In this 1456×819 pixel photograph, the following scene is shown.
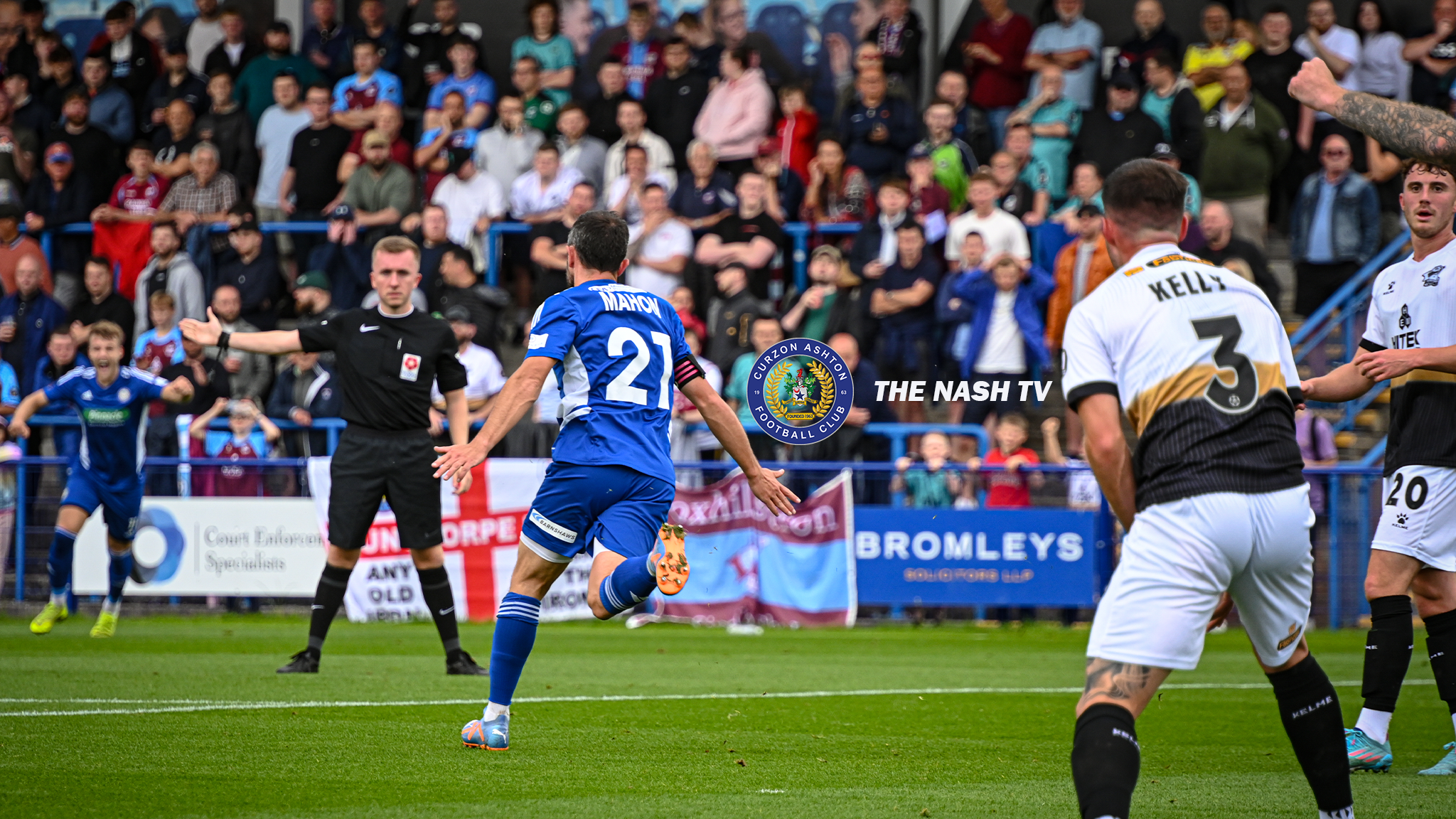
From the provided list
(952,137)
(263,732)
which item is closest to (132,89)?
(952,137)

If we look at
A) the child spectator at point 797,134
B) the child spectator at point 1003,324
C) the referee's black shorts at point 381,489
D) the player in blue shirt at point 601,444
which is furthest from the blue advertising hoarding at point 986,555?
the player in blue shirt at point 601,444

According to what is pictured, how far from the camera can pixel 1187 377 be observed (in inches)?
168

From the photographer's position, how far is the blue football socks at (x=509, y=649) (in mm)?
6332

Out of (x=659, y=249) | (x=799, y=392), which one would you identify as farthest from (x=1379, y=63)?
(x=799, y=392)

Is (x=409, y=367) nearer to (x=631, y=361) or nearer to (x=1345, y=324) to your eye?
(x=631, y=361)

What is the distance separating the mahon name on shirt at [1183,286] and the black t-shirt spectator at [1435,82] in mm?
13457

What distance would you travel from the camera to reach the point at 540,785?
546cm

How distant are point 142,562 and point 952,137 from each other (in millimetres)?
9620

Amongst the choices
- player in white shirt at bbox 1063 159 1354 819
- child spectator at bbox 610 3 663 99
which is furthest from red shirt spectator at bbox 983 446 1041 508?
player in white shirt at bbox 1063 159 1354 819

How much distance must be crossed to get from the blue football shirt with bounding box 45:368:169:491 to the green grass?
187 centimetres

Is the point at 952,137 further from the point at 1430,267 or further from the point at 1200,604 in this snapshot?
the point at 1200,604

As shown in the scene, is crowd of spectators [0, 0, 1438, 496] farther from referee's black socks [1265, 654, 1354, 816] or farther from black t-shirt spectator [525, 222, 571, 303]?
referee's black socks [1265, 654, 1354, 816]

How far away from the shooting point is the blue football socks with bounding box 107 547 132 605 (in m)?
12.9

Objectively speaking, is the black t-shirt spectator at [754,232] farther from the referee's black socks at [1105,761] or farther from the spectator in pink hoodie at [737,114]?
the referee's black socks at [1105,761]
